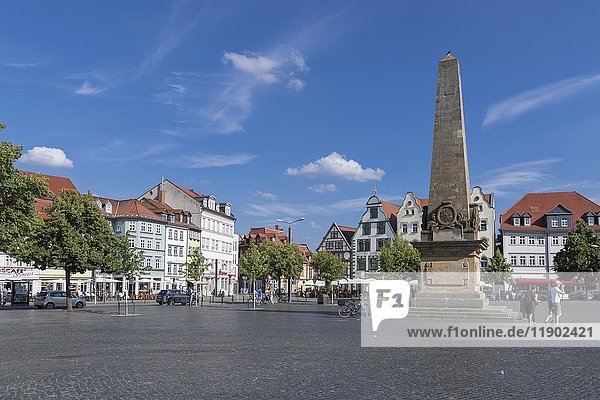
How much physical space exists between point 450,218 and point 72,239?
25883 millimetres

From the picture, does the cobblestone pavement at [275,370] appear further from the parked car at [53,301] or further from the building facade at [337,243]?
A: the building facade at [337,243]

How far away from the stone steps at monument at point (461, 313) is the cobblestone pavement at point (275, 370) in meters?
7.00

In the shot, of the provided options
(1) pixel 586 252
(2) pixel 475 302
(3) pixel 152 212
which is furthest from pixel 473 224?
(3) pixel 152 212

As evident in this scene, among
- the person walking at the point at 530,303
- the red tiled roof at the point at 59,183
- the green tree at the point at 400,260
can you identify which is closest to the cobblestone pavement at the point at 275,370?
the person walking at the point at 530,303

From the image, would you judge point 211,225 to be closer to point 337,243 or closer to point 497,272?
point 337,243

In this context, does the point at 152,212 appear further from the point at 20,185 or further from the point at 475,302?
the point at 475,302

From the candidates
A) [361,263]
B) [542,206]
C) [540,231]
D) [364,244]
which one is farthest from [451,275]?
[361,263]

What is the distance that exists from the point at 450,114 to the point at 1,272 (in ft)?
173

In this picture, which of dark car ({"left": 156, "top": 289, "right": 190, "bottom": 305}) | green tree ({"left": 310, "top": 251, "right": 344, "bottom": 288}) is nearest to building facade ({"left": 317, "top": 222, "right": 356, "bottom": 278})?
green tree ({"left": 310, "top": 251, "right": 344, "bottom": 288})

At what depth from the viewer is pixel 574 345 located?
18203 mm

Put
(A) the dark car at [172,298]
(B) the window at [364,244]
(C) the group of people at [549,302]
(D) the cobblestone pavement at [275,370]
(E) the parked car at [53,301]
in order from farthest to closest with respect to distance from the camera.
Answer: (B) the window at [364,244]
(A) the dark car at [172,298]
(E) the parked car at [53,301]
(C) the group of people at [549,302]
(D) the cobblestone pavement at [275,370]

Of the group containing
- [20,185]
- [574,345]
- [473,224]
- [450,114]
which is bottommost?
[574,345]

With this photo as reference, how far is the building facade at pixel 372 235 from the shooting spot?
93.9 m

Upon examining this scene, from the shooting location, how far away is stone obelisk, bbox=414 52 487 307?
26.5 m
